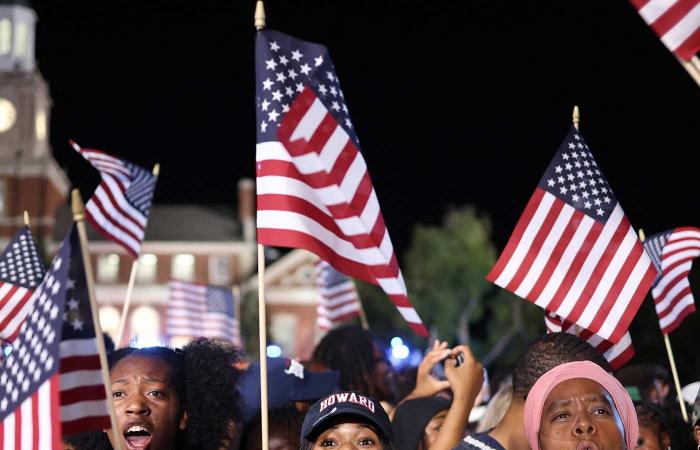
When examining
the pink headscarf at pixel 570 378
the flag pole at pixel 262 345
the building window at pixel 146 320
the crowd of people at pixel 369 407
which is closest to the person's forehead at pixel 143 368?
the crowd of people at pixel 369 407

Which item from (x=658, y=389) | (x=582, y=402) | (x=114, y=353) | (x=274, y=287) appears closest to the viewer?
(x=582, y=402)

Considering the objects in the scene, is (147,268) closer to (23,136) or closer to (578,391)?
(23,136)

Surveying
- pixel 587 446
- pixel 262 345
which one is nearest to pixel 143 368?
pixel 262 345

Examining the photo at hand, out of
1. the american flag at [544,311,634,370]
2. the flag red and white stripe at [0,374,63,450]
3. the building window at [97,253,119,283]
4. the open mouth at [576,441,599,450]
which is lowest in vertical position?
the open mouth at [576,441,599,450]

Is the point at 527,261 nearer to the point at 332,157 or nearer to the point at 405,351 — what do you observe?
the point at 332,157

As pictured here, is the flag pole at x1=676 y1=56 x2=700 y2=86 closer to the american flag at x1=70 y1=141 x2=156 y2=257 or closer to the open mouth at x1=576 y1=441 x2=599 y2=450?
the open mouth at x1=576 y1=441 x2=599 y2=450

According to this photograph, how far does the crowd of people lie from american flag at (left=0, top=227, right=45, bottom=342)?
168 cm

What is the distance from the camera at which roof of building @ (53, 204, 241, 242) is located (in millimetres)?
75688

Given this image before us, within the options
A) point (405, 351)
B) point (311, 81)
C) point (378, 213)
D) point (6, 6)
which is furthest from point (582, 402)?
point (6, 6)

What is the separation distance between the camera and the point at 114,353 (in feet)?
19.0

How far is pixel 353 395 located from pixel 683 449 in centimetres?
254

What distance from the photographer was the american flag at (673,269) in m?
8.54

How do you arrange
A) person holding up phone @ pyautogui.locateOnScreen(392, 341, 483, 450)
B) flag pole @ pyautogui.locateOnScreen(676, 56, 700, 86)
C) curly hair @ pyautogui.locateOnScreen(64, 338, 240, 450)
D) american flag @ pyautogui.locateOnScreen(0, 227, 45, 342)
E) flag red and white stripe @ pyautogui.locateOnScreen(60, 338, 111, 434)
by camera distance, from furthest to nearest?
american flag @ pyautogui.locateOnScreen(0, 227, 45, 342), person holding up phone @ pyautogui.locateOnScreen(392, 341, 483, 450), curly hair @ pyautogui.locateOnScreen(64, 338, 240, 450), flag pole @ pyautogui.locateOnScreen(676, 56, 700, 86), flag red and white stripe @ pyautogui.locateOnScreen(60, 338, 111, 434)

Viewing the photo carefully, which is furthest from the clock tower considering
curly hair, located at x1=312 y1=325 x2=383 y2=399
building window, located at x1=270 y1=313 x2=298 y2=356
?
curly hair, located at x1=312 y1=325 x2=383 y2=399
